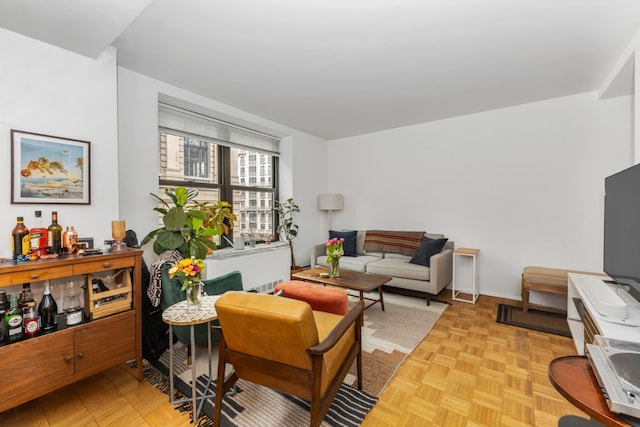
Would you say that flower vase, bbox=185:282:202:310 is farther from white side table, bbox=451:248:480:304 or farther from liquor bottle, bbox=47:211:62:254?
white side table, bbox=451:248:480:304

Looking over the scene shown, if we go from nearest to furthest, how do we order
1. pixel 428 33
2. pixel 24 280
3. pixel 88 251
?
1. pixel 24 280
2. pixel 88 251
3. pixel 428 33

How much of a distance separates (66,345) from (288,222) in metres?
3.08

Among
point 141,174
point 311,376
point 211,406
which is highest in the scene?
point 141,174

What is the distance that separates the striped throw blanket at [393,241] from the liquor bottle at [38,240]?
374cm

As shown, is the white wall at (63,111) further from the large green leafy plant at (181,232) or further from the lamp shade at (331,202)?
the lamp shade at (331,202)

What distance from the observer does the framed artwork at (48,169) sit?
182 cm

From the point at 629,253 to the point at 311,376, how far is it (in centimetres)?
204

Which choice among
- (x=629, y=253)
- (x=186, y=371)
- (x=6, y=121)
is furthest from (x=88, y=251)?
(x=629, y=253)

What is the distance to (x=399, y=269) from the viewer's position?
11.8 ft

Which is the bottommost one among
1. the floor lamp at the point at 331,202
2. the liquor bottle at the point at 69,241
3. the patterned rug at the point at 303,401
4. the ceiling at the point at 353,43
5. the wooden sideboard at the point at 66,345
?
the patterned rug at the point at 303,401

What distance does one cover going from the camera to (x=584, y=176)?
3.20m

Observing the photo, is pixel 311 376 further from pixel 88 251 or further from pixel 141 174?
pixel 141 174

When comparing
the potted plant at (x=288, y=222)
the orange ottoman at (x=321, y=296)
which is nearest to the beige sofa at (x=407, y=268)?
the potted plant at (x=288, y=222)

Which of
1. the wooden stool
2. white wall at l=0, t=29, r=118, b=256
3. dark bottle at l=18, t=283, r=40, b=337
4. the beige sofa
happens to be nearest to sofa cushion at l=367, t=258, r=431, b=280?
the beige sofa
